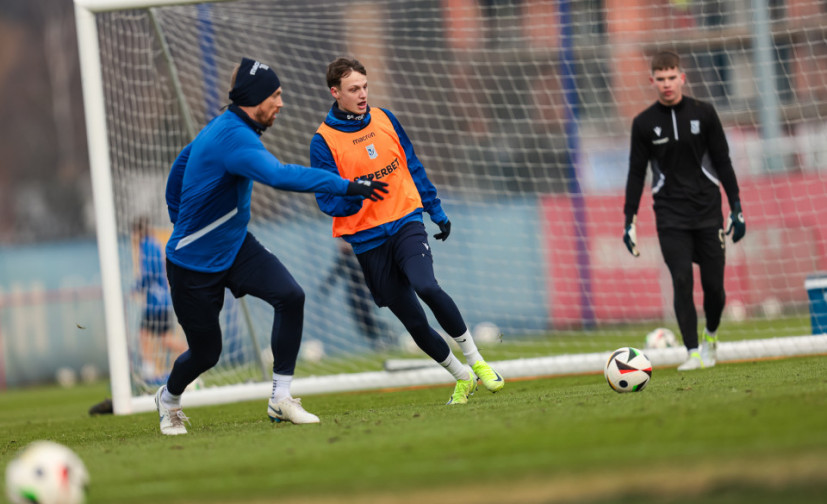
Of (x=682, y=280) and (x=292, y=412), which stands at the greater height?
(x=682, y=280)

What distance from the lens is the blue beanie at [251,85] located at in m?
5.83

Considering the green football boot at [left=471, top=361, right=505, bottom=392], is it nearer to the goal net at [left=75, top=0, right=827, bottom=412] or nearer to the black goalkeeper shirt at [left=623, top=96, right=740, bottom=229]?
the black goalkeeper shirt at [left=623, top=96, right=740, bottom=229]

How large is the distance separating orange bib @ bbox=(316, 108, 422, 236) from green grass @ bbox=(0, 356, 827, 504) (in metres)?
1.20

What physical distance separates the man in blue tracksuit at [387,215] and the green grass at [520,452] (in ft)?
1.28

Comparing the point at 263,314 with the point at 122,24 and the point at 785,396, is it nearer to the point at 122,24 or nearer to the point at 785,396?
the point at 122,24

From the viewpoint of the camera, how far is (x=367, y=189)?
5.62 m

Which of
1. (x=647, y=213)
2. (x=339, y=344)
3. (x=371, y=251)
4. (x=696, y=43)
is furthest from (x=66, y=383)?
(x=371, y=251)

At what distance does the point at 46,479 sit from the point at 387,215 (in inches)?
126

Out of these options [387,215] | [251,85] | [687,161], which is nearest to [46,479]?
[251,85]

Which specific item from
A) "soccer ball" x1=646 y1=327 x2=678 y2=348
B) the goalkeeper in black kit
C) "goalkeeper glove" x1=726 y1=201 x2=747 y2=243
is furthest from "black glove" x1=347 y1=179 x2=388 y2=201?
"soccer ball" x1=646 y1=327 x2=678 y2=348

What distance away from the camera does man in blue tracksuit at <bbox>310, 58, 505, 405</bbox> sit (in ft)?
21.7

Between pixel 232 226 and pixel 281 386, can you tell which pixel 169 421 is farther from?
pixel 232 226

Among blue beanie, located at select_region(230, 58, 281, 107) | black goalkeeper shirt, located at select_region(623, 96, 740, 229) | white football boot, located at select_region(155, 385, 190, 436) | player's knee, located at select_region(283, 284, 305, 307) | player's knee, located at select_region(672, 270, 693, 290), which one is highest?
blue beanie, located at select_region(230, 58, 281, 107)

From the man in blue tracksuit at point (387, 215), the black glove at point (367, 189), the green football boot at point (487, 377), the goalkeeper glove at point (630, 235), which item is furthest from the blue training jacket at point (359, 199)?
the goalkeeper glove at point (630, 235)
